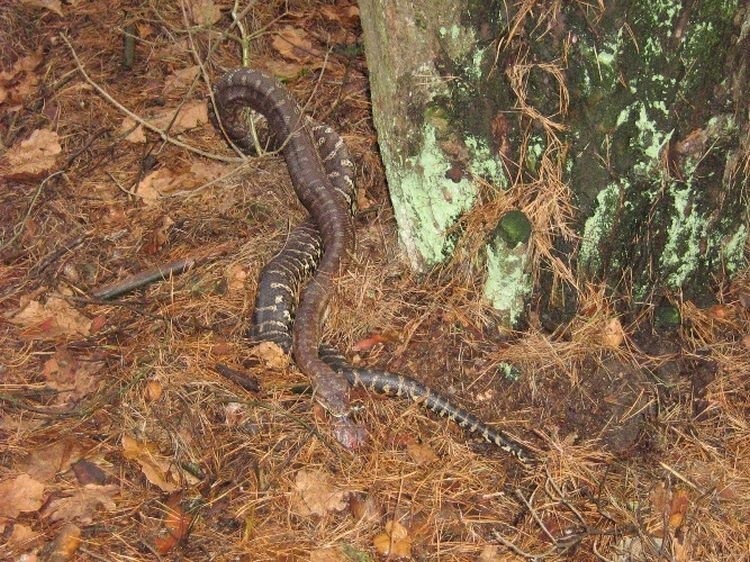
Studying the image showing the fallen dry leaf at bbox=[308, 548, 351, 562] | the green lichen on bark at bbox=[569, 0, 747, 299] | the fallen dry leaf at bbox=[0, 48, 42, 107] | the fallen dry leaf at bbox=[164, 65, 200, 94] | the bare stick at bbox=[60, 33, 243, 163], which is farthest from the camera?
the fallen dry leaf at bbox=[164, 65, 200, 94]

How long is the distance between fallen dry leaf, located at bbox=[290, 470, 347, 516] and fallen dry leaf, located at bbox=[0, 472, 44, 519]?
1143mm

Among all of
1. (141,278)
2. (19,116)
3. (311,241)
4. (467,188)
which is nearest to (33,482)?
(141,278)

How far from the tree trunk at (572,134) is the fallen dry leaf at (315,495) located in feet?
4.08

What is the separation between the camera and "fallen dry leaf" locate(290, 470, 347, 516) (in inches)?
145

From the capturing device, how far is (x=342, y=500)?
12.2ft

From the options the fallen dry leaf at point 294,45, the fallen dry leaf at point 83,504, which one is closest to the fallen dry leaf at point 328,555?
the fallen dry leaf at point 83,504

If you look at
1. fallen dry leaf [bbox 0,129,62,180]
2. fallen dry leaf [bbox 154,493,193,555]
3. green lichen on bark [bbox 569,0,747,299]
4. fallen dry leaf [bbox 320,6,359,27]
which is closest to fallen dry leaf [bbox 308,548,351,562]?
fallen dry leaf [bbox 154,493,193,555]

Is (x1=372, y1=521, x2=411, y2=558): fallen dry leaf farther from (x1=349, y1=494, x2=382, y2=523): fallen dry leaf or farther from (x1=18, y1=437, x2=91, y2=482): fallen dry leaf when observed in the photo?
(x1=18, y1=437, x2=91, y2=482): fallen dry leaf

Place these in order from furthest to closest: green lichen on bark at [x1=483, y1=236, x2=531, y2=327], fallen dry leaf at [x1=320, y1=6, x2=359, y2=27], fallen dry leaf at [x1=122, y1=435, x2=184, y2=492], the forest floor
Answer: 1. fallen dry leaf at [x1=320, y1=6, x2=359, y2=27]
2. green lichen on bark at [x1=483, y1=236, x2=531, y2=327]
3. fallen dry leaf at [x1=122, y1=435, x2=184, y2=492]
4. the forest floor

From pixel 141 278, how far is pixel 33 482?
4.50ft

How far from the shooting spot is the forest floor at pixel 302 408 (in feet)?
11.8

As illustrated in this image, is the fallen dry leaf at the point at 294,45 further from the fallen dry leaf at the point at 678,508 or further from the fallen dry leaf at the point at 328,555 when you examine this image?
the fallen dry leaf at the point at 678,508

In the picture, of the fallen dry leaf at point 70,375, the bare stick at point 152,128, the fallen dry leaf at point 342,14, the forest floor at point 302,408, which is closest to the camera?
the forest floor at point 302,408

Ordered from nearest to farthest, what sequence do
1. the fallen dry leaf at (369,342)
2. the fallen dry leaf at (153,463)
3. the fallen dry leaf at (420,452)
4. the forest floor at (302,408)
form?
1. the forest floor at (302,408)
2. the fallen dry leaf at (153,463)
3. the fallen dry leaf at (420,452)
4. the fallen dry leaf at (369,342)
